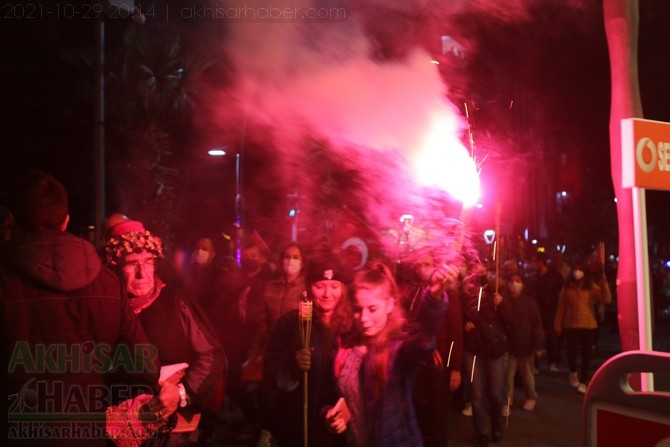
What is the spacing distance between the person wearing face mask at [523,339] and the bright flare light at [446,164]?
1.96 m

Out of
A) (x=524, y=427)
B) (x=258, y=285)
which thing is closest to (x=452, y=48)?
(x=258, y=285)

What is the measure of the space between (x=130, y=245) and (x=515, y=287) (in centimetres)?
566

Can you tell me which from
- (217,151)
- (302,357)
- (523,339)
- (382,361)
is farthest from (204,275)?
(217,151)

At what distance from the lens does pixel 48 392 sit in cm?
307

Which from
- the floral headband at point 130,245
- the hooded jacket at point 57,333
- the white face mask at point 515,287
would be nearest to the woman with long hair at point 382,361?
→ the floral headband at point 130,245

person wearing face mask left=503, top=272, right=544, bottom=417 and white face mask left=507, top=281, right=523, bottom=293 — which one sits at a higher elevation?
white face mask left=507, top=281, right=523, bottom=293

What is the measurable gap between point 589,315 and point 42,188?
828 centimetres

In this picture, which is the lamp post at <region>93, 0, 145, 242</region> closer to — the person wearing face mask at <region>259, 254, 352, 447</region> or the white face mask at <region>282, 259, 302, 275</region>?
the white face mask at <region>282, 259, 302, 275</region>

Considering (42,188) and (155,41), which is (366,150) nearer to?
(42,188)

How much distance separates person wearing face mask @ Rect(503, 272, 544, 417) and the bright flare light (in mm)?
1959

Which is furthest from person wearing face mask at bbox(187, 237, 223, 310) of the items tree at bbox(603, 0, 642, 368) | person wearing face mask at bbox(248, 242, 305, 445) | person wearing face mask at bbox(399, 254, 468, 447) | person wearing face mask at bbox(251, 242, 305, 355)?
tree at bbox(603, 0, 642, 368)

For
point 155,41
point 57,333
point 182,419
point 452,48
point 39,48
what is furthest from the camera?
point 39,48

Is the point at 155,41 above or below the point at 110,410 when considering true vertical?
above

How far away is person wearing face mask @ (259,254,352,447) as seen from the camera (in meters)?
4.27
